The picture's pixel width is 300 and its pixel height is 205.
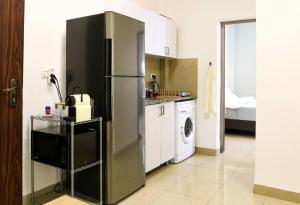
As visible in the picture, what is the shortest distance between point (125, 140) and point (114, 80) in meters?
0.58

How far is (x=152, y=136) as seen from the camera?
3164 millimetres

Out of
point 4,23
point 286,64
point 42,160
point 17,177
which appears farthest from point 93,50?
point 286,64

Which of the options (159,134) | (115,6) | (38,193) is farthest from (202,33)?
(38,193)

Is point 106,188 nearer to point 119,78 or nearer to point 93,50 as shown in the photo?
point 119,78

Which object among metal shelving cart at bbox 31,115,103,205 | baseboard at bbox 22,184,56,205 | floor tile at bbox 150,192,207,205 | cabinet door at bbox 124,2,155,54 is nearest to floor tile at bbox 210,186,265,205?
floor tile at bbox 150,192,207,205

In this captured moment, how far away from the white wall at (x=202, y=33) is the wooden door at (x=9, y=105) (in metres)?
2.66

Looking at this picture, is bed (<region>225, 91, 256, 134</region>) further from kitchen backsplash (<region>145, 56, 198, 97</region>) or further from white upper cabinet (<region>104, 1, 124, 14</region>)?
white upper cabinet (<region>104, 1, 124, 14</region>)

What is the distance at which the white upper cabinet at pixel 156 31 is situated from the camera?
3236 millimetres

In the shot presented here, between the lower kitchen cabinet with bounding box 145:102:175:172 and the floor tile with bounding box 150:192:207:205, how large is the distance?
523 millimetres

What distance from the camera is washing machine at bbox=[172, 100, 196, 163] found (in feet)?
12.0

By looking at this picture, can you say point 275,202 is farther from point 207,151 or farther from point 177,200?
point 207,151

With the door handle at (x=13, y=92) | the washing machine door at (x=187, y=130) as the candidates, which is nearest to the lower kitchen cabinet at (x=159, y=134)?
the washing machine door at (x=187, y=130)

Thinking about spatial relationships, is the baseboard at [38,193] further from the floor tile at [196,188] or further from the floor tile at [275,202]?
the floor tile at [275,202]

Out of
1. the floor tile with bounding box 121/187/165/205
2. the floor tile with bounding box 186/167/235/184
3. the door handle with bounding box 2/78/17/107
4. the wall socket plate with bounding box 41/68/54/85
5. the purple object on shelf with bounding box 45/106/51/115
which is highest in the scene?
the wall socket plate with bounding box 41/68/54/85
